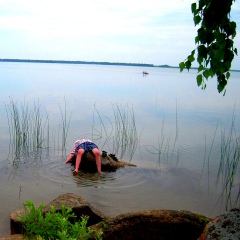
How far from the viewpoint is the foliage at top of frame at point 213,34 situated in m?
2.13

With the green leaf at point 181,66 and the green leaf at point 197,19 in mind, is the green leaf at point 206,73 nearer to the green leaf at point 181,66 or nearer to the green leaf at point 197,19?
the green leaf at point 181,66

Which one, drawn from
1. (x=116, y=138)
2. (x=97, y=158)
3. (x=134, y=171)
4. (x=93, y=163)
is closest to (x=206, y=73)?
(x=97, y=158)

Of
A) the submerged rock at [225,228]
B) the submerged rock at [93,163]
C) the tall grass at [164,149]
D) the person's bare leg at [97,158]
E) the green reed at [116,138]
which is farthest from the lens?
the green reed at [116,138]

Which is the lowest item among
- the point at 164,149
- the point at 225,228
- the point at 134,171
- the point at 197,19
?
the point at 134,171

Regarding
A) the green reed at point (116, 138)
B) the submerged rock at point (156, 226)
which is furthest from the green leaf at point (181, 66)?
the green reed at point (116, 138)

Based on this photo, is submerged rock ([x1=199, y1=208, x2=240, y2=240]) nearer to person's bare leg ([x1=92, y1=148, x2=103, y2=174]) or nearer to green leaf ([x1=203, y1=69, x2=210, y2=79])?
green leaf ([x1=203, y1=69, x2=210, y2=79])

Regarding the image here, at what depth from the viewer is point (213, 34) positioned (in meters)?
2.16

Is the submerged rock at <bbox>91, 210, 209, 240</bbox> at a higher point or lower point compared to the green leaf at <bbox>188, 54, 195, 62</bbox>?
lower

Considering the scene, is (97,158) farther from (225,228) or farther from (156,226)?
(225,228)

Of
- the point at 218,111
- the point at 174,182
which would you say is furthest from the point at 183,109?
the point at 174,182

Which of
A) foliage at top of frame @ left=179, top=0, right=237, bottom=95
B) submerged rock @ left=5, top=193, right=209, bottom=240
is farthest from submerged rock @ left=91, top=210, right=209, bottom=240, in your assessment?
foliage at top of frame @ left=179, top=0, right=237, bottom=95

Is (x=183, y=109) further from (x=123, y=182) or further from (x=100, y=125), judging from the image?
(x=123, y=182)

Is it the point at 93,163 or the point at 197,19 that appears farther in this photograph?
the point at 93,163

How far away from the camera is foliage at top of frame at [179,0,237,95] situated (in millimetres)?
2135
